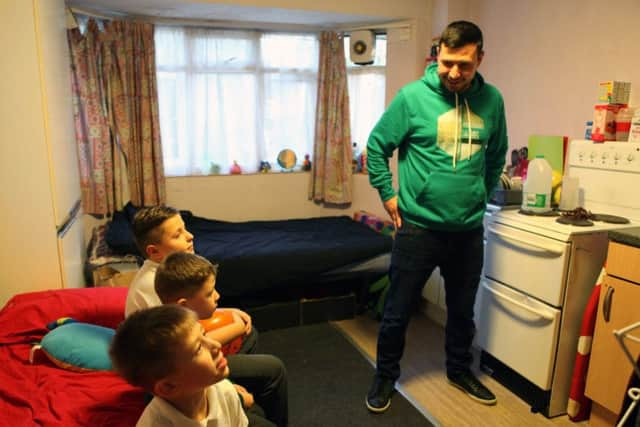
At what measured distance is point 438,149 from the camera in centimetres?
191

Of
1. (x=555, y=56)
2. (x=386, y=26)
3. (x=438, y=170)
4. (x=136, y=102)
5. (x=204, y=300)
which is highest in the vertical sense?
(x=386, y=26)

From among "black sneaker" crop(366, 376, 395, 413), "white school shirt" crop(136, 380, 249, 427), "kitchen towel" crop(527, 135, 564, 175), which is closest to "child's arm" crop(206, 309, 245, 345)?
"white school shirt" crop(136, 380, 249, 427)

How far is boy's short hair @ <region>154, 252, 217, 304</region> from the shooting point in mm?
1312

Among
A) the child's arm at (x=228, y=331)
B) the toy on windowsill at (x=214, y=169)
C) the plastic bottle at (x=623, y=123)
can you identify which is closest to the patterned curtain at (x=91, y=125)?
the toy on windowsill at (x=214, y=169)

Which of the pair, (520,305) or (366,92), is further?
(366,92)

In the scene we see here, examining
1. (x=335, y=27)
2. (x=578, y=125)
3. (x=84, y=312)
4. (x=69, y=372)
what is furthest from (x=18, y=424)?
(x=335, y=27)

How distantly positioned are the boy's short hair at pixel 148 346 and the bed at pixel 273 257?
1.82 m

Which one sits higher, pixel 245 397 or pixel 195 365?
pixel 195 365

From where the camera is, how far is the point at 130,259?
2828 mm

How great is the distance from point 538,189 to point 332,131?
1.86 metres

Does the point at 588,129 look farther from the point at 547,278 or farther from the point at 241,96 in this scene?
the point at 241,96

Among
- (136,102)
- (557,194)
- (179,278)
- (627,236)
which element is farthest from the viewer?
(136,102)

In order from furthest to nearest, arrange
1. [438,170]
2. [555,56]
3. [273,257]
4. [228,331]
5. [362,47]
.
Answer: [362,47] < [273,257] < [555,56] < [438,170] < [228,331]

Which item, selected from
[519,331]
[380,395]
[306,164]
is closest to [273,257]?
[380,395]
